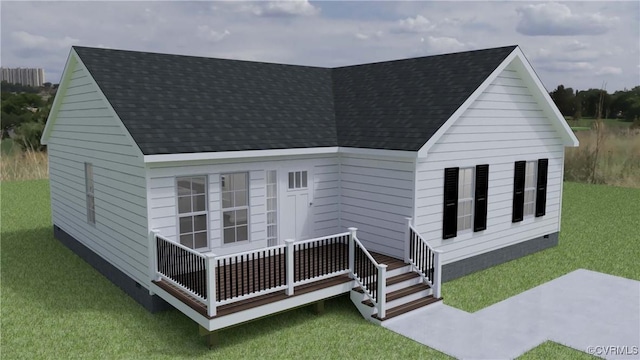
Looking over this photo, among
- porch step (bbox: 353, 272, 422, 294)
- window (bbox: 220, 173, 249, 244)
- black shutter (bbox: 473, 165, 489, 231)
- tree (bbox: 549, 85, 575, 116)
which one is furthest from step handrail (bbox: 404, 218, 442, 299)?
tree (bbox: 549, 85, 575, 116)

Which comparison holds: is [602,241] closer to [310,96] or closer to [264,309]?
[310,96]

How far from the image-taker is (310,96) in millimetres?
14922

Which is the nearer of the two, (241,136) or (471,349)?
(471,349)

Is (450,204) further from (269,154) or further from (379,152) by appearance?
A: (269,154)

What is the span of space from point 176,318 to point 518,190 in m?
9.45

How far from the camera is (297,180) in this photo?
1223cm

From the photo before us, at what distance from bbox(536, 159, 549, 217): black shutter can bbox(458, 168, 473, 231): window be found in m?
3.11

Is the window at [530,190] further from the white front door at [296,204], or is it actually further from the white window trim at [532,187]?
the white front door at [296,204]

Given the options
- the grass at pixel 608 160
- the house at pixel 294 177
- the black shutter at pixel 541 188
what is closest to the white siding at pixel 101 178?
the house at pixel 294 177

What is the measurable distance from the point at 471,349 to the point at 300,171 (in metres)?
5.67

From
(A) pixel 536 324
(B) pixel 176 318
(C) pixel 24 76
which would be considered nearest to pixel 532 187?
(A) pixel 536 324

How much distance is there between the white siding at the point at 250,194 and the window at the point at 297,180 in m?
0.21

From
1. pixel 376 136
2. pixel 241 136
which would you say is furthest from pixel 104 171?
pixel 376 136

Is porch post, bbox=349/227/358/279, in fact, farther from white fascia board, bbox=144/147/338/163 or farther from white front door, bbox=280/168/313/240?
white fascia board, bbox=144/147/338/163
